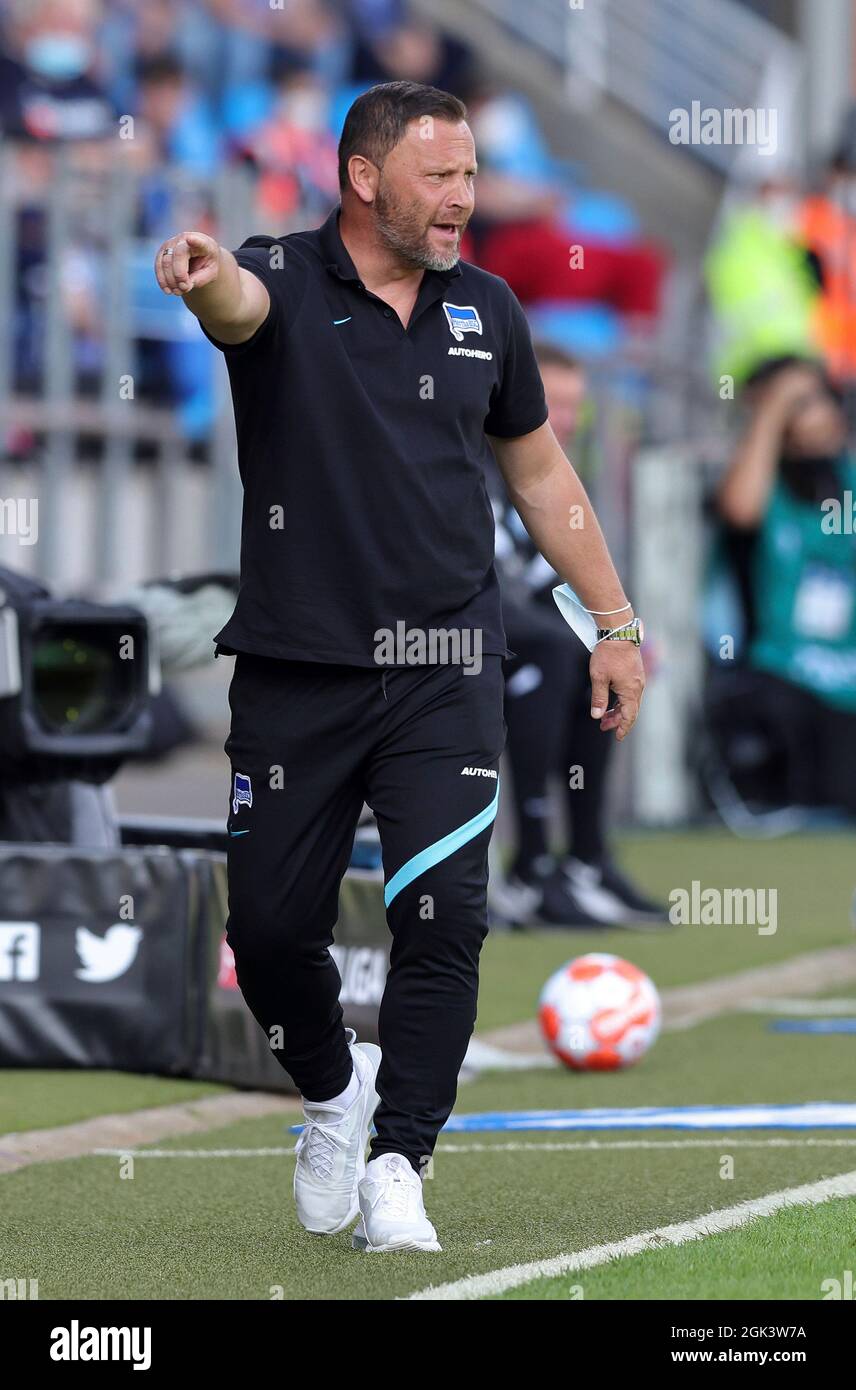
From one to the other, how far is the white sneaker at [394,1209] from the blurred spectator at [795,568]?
1148cm

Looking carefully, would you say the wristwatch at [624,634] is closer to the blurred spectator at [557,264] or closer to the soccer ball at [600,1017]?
the soccer ball at [600,1017]

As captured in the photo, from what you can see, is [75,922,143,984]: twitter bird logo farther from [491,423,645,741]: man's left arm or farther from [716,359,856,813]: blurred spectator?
[716,359,856,813]: blurred spectator

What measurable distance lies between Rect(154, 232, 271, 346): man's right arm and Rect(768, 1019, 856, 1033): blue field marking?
13.5 ft

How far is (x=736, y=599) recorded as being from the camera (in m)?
16.2

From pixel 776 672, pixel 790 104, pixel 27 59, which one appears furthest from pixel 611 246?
pixel 790 104

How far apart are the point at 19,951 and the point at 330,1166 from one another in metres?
2.36

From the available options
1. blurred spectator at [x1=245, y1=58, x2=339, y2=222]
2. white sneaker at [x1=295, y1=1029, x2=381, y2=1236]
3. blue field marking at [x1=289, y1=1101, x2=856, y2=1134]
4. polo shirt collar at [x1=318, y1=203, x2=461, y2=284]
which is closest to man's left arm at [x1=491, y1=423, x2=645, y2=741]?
polo shirt collar at [x1=318, y1=203, x2=461, y2=284]

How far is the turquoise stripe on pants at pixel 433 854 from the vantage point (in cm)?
474

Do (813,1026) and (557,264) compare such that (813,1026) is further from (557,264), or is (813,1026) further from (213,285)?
(557,264)

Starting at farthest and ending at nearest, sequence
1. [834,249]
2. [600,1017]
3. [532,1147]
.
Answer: [834,249], [600,1017], [532,1147]

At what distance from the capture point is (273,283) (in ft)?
15.3

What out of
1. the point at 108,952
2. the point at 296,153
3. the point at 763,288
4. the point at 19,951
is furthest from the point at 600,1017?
the point at 763,288

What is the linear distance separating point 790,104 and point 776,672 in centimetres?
814

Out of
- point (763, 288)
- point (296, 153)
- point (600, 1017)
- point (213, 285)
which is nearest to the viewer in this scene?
point (213, 285)
